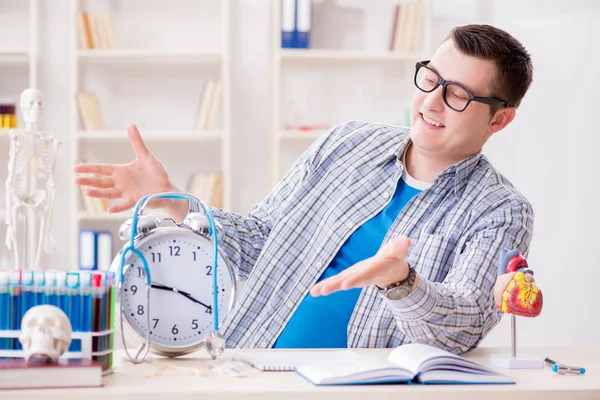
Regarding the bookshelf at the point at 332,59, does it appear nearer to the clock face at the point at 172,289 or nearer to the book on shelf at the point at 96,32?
the book on shelf at the point at 96,32

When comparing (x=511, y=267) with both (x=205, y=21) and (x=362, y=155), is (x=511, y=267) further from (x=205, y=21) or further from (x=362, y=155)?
(x=205, y=21)

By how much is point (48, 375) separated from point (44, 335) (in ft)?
0.20

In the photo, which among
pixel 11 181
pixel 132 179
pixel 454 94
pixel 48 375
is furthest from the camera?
pixel 454 94

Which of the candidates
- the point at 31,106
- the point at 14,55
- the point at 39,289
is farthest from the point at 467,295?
the point at 14,55

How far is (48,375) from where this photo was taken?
49.5 inches

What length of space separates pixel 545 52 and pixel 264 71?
60.5 inches

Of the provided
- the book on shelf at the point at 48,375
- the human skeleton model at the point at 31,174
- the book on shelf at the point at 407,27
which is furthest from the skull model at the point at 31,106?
the book on shelf at the point at 407,27

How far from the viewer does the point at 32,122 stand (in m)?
1.67

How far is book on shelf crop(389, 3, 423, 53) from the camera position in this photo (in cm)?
445

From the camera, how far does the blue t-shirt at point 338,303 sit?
6.61 ft

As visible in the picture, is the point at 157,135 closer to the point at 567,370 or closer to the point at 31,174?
the point at 31,174

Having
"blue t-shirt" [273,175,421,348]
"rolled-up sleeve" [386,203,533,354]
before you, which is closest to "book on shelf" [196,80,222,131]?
"blue t-shirt" [273,175,421,348]

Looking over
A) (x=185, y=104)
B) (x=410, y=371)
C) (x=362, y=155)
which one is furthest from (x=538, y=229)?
(x=410, y=371)

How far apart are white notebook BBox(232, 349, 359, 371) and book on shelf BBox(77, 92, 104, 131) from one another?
3020 millimetres
